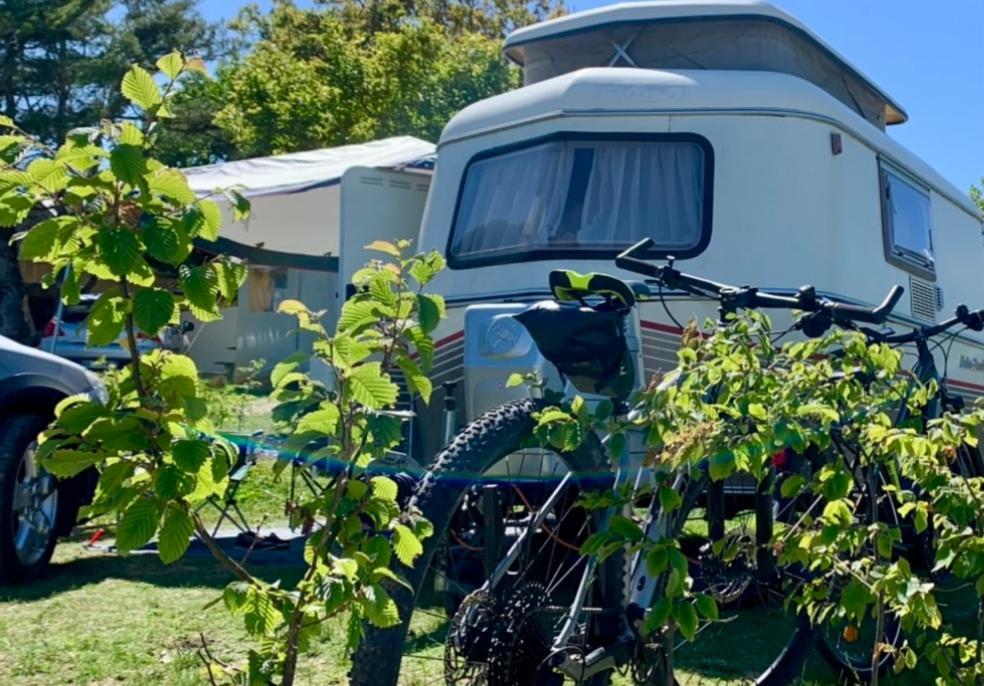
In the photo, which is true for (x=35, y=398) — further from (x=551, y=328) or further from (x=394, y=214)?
(x=551, y=328)

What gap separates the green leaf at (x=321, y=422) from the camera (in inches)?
79.1

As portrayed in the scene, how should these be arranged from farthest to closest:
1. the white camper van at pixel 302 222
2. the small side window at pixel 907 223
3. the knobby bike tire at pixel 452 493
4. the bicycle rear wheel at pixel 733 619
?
1. the white camper van at pixel 302 222
2. the small side window at pixel 907 223
3. the bicycle rear wheel at pixel 733 619
4. the knobby bike tire at pixel 452 493

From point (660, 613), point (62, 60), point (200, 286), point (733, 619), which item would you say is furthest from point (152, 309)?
point (62, 60)

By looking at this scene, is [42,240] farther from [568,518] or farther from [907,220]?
[907,220]

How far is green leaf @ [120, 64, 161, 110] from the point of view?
187cm

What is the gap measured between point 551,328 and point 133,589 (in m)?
3.38

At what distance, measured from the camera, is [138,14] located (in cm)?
3042

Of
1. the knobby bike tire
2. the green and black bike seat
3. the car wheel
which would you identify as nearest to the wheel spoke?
the car wheel

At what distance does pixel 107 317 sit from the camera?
186 centimetres

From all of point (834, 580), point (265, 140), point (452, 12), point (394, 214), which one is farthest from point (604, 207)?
point (452, 12)

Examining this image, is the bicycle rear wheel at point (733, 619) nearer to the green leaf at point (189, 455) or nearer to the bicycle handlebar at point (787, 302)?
the bicycle handlebar at point (787, 302)

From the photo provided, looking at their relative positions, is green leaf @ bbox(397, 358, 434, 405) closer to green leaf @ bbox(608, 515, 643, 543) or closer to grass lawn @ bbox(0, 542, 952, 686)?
green leaf @ bbox(608, 515, 643, 543)

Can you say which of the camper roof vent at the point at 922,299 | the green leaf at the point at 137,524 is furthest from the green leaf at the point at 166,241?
the camper roof vent at the point at 922,299

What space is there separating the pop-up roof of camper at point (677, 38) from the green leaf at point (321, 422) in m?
4.88
